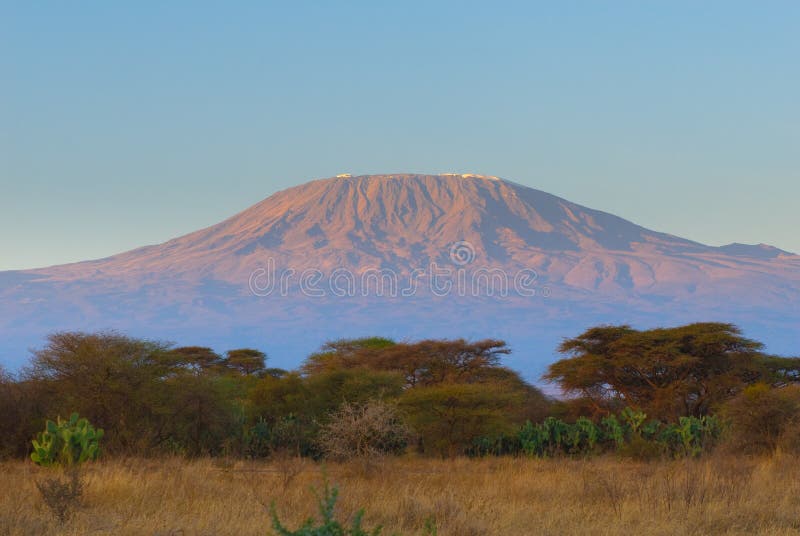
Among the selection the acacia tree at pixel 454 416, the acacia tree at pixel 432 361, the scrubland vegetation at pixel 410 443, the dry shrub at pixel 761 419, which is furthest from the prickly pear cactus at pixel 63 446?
the acacia tree at pixel 432 361

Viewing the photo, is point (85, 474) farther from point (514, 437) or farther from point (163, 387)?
point (514, 437)

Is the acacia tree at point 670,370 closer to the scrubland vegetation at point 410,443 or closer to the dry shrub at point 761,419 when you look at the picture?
the scrubland vegetation at point 410,443

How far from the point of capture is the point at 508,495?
15.0m

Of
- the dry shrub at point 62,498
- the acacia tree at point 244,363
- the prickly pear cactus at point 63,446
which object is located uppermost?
the dry shrub at point 62,498

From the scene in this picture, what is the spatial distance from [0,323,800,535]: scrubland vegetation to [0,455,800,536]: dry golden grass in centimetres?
5

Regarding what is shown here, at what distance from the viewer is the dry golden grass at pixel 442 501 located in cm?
1158

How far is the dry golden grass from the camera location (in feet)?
38.0

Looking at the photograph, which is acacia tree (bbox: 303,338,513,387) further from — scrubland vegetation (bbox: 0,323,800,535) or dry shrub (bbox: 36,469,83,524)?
dry shrub (bbox: 36,469,83,524)

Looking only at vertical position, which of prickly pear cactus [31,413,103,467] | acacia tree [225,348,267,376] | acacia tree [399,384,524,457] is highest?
prickly pear cactus [31,413,103,467]

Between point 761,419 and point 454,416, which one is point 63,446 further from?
point 761,419

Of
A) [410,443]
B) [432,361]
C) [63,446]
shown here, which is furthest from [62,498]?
[432,361]

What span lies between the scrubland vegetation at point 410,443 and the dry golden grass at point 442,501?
0.05 metres

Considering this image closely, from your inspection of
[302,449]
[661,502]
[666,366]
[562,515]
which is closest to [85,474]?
[562,515]

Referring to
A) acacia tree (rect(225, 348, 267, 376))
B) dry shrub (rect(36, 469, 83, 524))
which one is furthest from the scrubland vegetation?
acacia tree (rect(225, 348, 267, 376))
